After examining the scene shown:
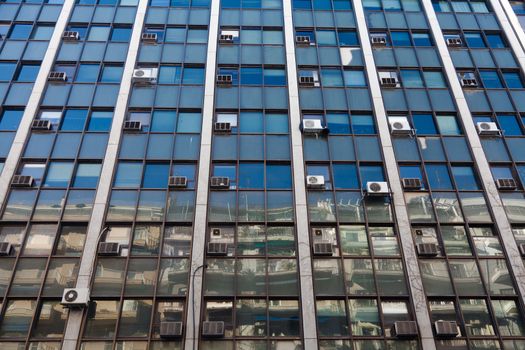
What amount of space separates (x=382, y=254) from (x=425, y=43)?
13.2m

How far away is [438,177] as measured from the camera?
19516 mm

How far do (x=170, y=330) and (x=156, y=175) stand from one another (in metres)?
6.88

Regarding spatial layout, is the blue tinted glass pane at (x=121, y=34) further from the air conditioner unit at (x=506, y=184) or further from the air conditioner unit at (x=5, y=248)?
the air conditioner unit at (x=506, y=184)

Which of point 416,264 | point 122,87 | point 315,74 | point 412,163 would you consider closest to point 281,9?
point 315,74

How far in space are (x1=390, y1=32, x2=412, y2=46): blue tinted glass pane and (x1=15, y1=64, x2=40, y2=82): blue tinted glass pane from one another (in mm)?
19022

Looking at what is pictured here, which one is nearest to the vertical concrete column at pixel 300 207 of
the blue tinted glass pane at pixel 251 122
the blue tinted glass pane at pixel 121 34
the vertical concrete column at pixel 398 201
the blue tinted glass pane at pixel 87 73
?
the blue tinted glass pane at pixel 251 122

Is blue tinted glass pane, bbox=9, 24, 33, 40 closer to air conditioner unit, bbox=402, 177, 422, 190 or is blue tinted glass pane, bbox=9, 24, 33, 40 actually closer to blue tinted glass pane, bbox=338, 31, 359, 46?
blue tinted glass pane, bbox=338, 31, 359, 46

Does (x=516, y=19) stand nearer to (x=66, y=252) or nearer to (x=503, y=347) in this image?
(x=503, y=347)

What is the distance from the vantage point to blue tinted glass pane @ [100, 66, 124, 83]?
73.5 ft

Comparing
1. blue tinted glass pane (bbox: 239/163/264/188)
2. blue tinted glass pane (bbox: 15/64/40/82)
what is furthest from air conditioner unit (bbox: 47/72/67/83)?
blue tinted glass pane (bbox: 239/163/264/188)

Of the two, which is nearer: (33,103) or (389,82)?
(33,103)

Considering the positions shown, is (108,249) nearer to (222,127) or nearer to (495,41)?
(222,127)

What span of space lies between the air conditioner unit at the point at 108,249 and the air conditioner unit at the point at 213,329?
4.51 metres

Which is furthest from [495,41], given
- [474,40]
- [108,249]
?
[108,249]
